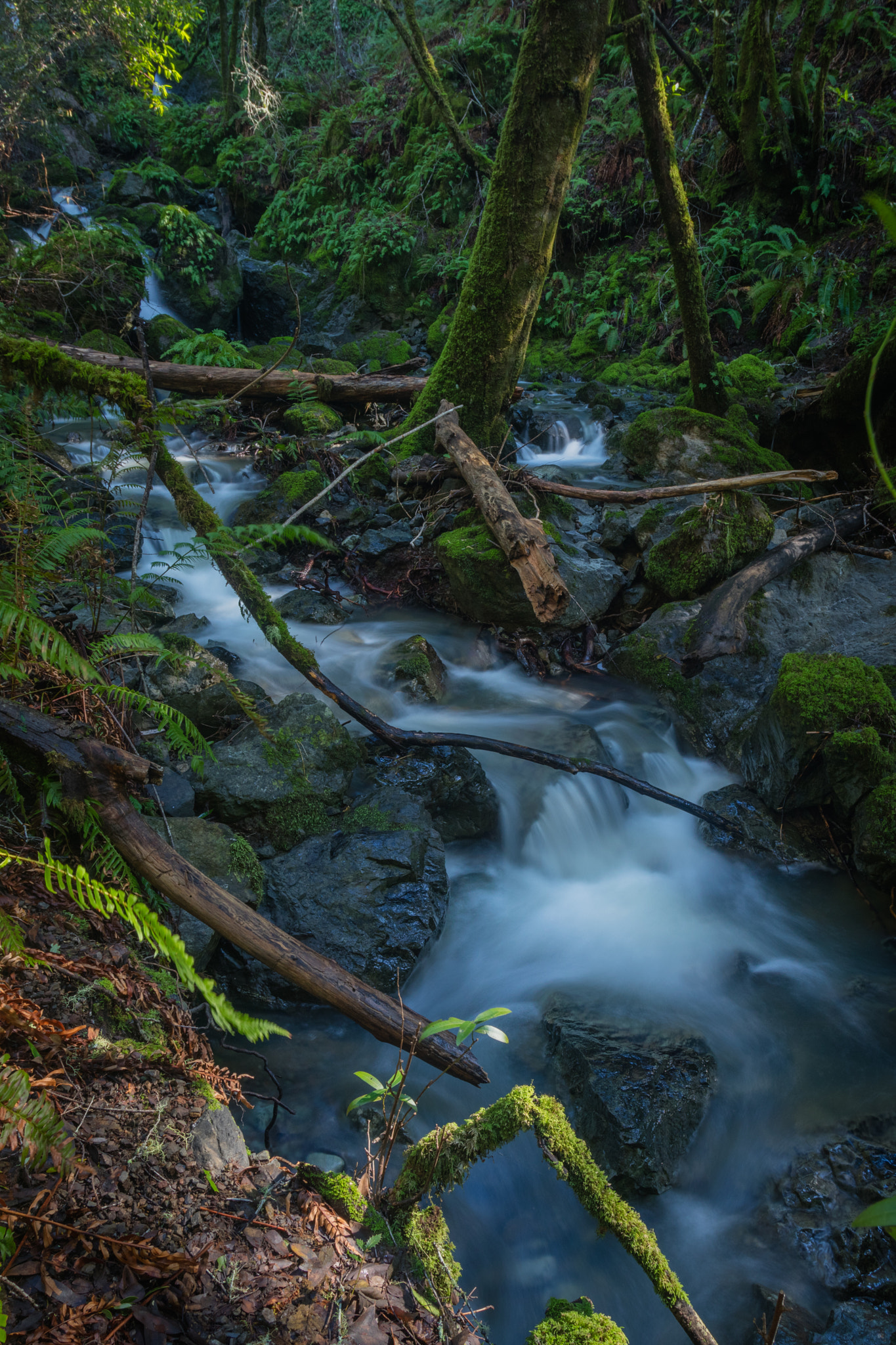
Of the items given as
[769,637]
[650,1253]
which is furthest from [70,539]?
[769,637]

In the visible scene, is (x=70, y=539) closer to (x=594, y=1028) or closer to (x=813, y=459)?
(x=594, y=1028)

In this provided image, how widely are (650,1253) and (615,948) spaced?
8.63 feet

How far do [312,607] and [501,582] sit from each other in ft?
6.29

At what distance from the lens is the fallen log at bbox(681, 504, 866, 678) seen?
18.6ft

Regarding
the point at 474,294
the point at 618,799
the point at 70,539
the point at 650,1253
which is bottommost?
the point at 618,799

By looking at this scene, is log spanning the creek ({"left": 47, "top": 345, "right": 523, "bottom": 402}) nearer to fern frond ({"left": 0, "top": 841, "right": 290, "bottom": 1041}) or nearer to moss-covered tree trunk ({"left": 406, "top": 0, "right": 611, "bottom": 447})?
moss-covered tree trunk ({"left": 406, "top": 0, "right": 611, "bottom": 447})

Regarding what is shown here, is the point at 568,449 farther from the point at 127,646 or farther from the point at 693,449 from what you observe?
the point at 127,646

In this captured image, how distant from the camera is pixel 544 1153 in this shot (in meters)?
1.83

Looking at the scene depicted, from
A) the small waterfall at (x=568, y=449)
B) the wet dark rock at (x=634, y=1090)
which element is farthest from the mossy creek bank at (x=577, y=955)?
the small waterfall at (x=568, y=449)

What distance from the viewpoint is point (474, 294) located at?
6.76 metres

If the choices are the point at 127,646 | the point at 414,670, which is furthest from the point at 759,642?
the point at 127,646

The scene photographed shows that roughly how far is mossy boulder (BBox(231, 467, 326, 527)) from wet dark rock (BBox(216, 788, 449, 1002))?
4149 mm

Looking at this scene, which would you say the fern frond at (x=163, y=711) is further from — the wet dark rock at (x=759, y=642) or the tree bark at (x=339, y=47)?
the tree bark at (x=339, y=47)

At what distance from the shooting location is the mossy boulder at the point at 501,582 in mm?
5902
